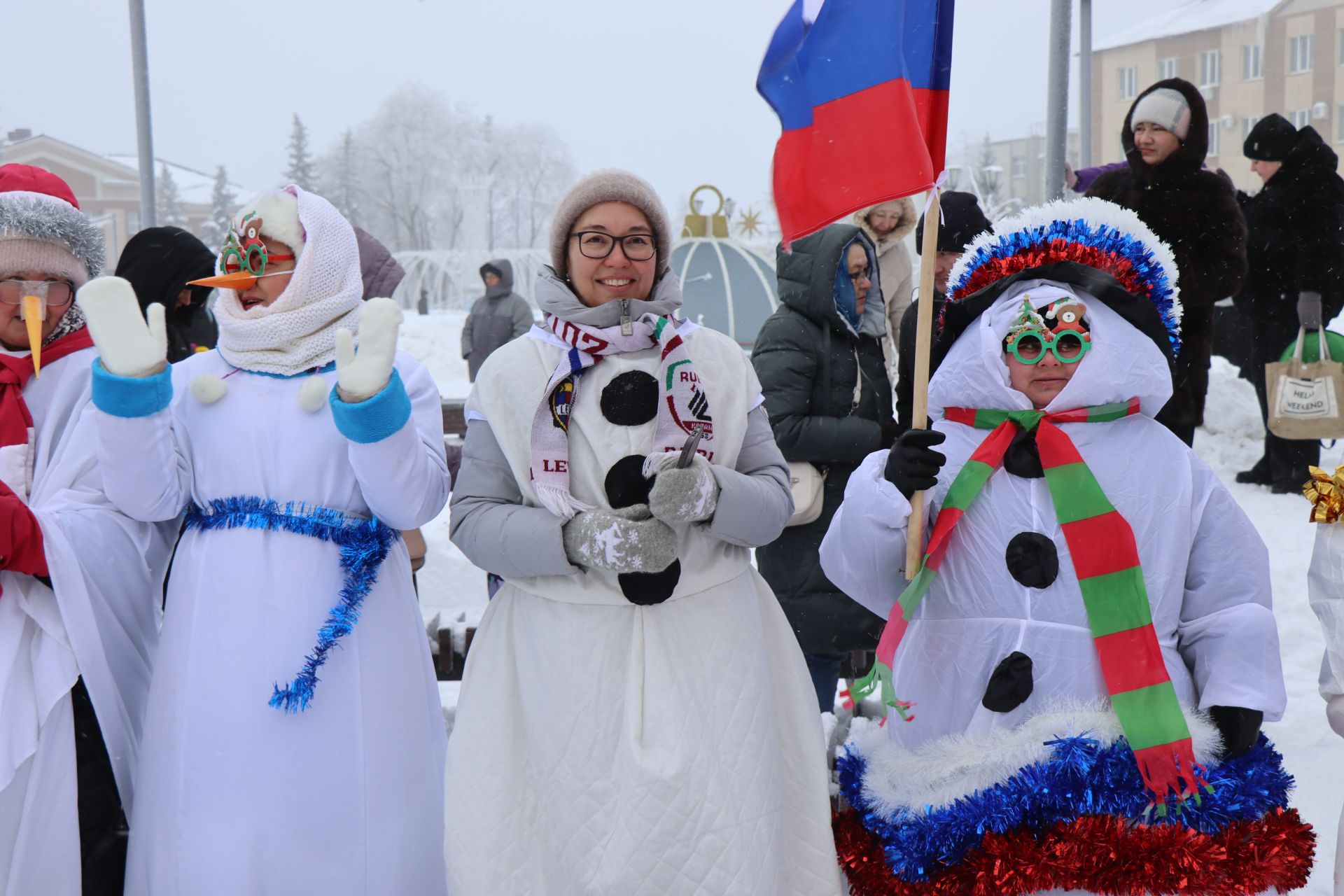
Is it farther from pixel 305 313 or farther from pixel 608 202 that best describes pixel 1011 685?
pixel 305 313

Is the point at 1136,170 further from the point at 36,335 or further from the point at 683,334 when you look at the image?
the point at 36,335

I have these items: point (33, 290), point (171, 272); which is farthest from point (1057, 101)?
point (33, 290)

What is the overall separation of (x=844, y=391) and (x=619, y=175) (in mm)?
1575

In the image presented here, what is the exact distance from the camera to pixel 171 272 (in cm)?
380

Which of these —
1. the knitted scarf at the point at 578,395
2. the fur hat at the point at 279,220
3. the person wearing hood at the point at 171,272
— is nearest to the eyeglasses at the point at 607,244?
the knitted scarf at the point at 578,395

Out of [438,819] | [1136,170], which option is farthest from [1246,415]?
[438,819]

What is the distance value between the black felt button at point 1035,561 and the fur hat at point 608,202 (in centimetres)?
98

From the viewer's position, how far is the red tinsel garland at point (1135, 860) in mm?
2209

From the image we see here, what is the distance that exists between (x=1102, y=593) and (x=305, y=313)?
181 cm

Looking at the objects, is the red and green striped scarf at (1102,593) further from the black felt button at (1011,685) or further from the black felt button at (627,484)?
the black felt button at (627,484)

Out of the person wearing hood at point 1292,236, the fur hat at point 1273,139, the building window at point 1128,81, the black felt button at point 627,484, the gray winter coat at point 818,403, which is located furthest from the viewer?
the building window at point 1128,81

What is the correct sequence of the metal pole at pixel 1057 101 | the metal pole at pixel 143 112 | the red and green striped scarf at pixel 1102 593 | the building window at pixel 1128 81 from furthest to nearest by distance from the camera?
the building window at pixel 1128 81, the metal pole at pixel 143 112, the metal pole at pixel 1057 101, the red and green striped scarf at pixel 1102 593

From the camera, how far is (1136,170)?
178 inches

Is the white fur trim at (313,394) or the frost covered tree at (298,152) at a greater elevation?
the frost covered tree at (298,152)
